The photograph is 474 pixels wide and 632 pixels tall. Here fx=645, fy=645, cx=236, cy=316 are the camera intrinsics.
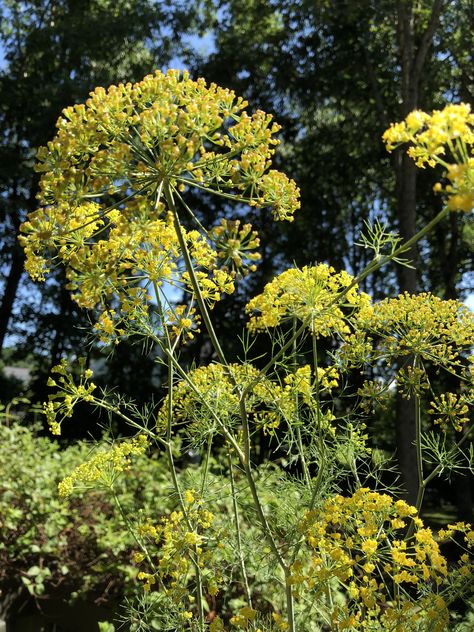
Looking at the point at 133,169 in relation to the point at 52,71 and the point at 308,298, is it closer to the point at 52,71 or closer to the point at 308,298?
the point at 308,298

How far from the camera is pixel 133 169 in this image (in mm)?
1551

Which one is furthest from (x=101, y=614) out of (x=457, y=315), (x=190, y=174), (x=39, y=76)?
(x=39, y=76)

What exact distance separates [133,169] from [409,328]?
A: 132 cm

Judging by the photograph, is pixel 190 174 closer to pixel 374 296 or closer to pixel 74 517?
pixel 74 517

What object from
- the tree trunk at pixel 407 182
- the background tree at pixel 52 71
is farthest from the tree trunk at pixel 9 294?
the tree trunk at pixel 407 182

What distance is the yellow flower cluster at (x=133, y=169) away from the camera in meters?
1.52

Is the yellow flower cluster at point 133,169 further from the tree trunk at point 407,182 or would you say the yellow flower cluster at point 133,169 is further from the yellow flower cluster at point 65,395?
the tree trunk at point 407,182

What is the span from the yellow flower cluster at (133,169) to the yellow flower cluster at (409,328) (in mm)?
713

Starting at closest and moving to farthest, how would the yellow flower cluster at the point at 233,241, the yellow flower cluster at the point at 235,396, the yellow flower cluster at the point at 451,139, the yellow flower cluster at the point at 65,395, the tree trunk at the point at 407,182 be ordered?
the yellow flower cluster at the point at 451,139 < the yellow flower cluster at the point at 233,241 < the yellow flower cluster at the point at 65,395 < the yellow flower cluster at the point at 235,396 < the tree trunk at the point at 407,182

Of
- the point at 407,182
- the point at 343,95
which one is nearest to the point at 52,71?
the point at 343,95

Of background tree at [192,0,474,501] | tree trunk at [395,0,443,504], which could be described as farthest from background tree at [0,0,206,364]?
tree trunk at [395,0,443,504]

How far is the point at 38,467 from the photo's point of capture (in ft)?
14.4

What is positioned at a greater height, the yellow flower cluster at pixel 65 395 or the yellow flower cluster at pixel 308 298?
the yellow flower cluster at pixel 308 298

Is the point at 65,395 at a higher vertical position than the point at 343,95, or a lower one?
lower
